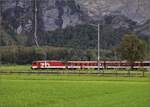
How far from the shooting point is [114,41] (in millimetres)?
163000

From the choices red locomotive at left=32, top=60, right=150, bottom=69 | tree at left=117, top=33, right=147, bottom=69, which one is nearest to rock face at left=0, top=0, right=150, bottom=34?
red locomotive at left=32, top=60, right=150, bottom=69

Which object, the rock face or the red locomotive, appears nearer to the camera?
the red locomotive

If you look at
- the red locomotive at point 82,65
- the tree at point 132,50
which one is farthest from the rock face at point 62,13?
the tree at point 132,50

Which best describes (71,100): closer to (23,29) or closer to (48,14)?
(23,29)

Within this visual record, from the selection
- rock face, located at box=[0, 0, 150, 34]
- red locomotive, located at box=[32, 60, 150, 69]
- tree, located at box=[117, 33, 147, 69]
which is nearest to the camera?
tree, located at box=[117, 33, 147, 69]

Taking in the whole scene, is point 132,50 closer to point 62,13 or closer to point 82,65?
point 82,65

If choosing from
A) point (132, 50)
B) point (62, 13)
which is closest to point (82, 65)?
point (132, 50)

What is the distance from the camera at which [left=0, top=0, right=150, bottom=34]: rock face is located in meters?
177

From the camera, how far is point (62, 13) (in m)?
199

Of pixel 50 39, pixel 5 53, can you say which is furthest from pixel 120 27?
pixel 5 53

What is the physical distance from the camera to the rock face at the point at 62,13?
579ft

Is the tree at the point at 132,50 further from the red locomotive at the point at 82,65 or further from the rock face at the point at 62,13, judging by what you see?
the rock face at the point at 62,13

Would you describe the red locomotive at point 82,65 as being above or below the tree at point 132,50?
below

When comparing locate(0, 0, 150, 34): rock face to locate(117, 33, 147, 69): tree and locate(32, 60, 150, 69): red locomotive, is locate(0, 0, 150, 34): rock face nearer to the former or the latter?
locate(32, 60, 150, 69): red locomotive
